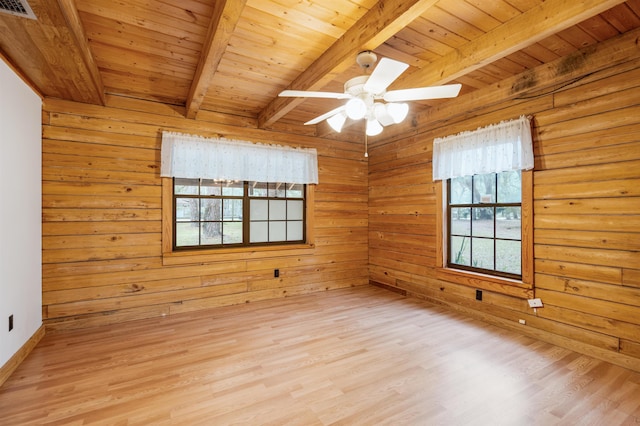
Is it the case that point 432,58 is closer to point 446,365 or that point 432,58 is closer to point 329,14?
point 329,14

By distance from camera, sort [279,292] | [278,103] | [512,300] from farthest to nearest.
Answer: [279,292] < [278,103] < [512,300]

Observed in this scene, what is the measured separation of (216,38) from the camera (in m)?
2.12

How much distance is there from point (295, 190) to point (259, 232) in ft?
2.89

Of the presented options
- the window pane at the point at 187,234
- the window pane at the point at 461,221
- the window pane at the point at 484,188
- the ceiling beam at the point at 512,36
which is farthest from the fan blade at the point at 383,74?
the window pane at the point at 187,234

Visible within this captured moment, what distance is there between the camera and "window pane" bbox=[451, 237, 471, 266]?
3.98 meters

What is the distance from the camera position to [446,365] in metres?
2.57

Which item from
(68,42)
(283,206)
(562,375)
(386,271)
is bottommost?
(562,375)

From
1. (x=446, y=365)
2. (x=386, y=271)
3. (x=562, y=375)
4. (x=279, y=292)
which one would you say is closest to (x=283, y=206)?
(x=279, y=292)

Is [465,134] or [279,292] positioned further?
[279,292]

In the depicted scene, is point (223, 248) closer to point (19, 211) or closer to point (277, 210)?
point (277, 210)

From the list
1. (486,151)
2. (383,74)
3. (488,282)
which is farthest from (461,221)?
(383,74)

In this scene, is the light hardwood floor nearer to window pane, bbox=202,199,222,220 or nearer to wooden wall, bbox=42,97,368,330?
wooden wall, bbox=42,97,368,330

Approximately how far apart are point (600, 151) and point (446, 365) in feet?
7.61

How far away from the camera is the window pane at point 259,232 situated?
14.8ft
